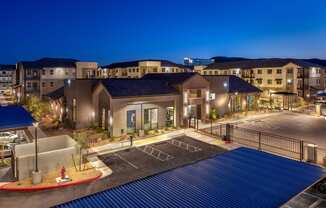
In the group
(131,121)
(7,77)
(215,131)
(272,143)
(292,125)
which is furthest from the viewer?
A: (7,77)

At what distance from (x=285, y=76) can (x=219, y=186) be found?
Result: 5191 centimetres

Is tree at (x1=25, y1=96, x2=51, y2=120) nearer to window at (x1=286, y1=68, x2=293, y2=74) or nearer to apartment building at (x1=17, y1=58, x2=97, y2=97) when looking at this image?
apartment building at (x1=17, y1=58, x2=97, y2=97)

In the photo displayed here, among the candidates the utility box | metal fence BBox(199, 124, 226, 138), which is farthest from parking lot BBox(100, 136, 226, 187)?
the utility box

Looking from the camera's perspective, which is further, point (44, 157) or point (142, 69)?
point (142, 69)

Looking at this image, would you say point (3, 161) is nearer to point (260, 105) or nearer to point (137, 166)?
point (137, 166)

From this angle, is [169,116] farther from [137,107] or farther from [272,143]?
[272,143]

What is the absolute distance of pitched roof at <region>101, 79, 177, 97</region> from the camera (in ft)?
90.2

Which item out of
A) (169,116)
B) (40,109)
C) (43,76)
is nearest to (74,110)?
(40,109)

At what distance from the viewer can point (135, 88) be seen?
29375 mm

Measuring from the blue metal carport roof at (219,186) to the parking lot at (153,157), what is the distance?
718 centimetres

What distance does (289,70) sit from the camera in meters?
52.9

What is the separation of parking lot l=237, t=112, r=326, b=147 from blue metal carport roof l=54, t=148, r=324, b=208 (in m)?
16.4

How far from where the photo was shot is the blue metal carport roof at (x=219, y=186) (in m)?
7.66

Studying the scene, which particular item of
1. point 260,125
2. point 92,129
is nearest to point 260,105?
point 260,125
